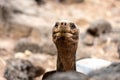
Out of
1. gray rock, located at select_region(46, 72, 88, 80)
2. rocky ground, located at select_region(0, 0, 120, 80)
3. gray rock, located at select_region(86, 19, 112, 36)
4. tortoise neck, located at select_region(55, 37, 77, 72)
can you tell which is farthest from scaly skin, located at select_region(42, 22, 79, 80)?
gray rock, located at select_region(86, 19, 112, 36)

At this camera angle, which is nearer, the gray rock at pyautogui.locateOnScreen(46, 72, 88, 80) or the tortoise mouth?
the gray rock at pyautogui.locateOnScreen(46, 72, 88, 80)

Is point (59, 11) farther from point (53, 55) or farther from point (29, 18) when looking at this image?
point (53, 55)

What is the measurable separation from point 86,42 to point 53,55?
1075 millimetres

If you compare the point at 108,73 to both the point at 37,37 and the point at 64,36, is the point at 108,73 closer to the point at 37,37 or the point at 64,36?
the point at 64,36

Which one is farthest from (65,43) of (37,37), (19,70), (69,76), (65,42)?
(37,37)

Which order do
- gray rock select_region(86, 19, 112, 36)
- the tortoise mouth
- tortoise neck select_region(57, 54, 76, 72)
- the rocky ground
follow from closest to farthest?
the tortoise mouth
tortoise neck select_region(57, 54, 76, 72)
the rocky ground
gray rock select_region(86, 19, 112, 36)

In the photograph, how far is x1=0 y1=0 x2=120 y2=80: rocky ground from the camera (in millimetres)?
5715

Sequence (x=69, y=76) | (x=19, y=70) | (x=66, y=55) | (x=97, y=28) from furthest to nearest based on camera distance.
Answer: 1. (x=97, y=28)
2. (x=19, y=70)
3. (x=66, y=55)
4. (x=69, y=76)

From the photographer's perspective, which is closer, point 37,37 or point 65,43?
point 65,43

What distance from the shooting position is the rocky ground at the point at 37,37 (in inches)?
225

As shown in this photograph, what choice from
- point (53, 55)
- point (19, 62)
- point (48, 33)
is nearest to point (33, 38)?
point (48, 33)

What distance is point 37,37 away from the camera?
6.58 metres

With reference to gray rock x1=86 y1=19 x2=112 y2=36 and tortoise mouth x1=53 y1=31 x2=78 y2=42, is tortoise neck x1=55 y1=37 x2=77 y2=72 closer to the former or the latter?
tortoise mouth x1=53 y1=31 x2=78 y2=42

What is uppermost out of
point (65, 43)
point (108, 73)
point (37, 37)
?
point (65, 43)
